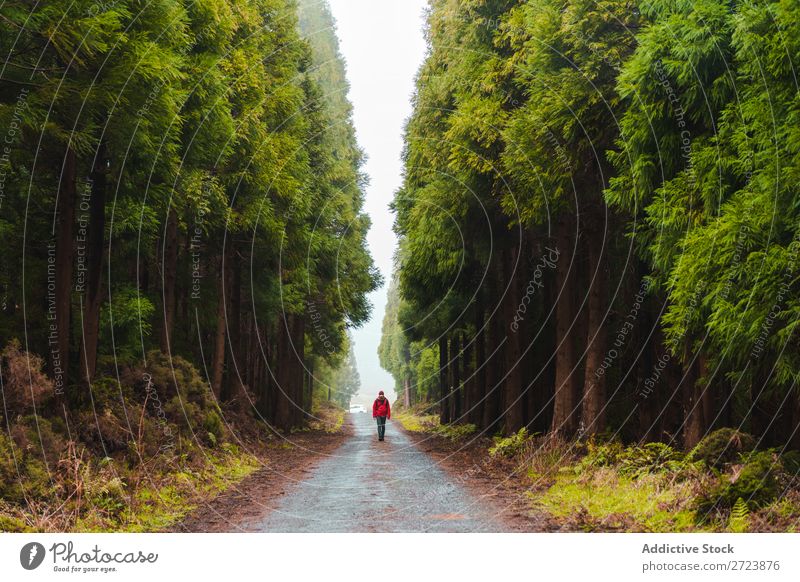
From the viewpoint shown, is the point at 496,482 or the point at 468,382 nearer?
the point at 496,482

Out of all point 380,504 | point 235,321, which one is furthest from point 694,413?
point 235,321

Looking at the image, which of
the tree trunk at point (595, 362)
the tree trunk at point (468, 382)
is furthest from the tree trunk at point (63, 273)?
the tree trunk at point (468, 382)

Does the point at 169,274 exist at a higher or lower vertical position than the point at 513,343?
higher

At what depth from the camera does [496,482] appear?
45.8 ft

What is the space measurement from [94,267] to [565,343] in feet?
34.5

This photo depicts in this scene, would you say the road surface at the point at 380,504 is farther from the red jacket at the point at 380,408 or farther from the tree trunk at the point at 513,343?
the red jacket at the point at 380,408

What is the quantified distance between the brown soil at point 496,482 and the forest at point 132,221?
524 cm

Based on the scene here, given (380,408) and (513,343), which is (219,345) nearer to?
(380,408)

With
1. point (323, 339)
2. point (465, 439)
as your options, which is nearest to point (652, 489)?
point (465, 439)

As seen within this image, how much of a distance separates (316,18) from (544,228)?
82.3ft

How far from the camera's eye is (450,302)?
90.7 ft

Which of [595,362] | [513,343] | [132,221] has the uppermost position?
[132,221]
